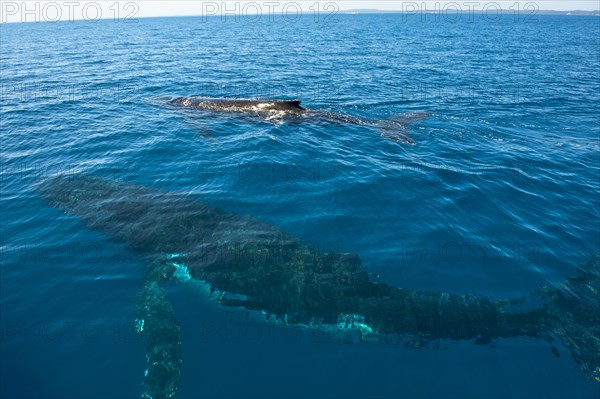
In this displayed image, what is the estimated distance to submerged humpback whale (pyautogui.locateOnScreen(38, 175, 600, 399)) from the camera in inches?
420

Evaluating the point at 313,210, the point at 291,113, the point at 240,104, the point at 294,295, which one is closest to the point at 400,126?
the point at 291,113

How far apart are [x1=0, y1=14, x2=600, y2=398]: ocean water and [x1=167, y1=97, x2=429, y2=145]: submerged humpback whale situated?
3.19 ft

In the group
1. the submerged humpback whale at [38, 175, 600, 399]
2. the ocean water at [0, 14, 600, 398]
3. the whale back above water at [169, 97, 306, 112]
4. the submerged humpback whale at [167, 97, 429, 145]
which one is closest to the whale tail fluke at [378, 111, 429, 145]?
the submerged humpback whale at [167, 97, 429, 145]

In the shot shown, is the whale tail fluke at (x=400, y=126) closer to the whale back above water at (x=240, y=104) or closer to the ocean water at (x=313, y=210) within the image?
the ocean water at (x=313, y=210)

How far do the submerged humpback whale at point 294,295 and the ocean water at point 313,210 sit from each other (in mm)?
408

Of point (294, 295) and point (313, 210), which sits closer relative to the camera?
point (294, 295)

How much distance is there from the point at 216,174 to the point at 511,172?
52.2ft

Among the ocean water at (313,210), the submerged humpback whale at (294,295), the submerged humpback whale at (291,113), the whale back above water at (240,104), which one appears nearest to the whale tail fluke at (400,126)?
the submerged humpback whale at (291,113)

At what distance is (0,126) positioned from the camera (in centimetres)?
2577

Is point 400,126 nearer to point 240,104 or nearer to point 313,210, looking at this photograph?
point 240,104

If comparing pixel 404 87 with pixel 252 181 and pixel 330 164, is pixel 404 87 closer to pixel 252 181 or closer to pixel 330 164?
pixel 330 164

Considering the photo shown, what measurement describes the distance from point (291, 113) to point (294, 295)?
17260 millimetres

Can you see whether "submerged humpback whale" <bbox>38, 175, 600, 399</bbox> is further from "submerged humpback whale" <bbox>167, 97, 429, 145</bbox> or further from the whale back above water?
the whale back above water

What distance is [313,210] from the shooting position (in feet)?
54.0
